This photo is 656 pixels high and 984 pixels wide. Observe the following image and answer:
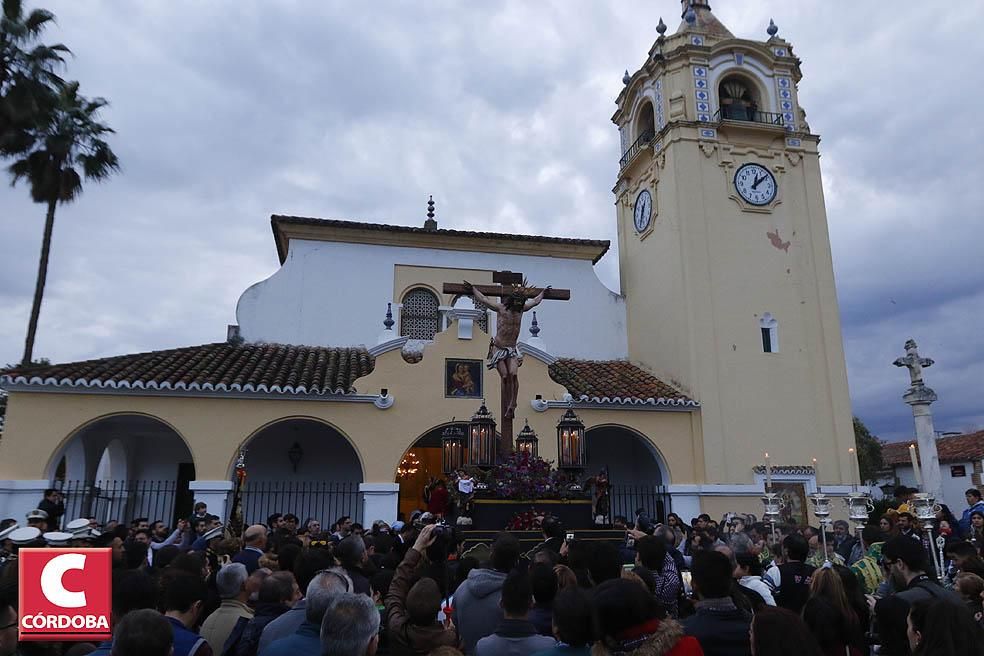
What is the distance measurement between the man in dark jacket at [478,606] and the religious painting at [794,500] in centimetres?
1489

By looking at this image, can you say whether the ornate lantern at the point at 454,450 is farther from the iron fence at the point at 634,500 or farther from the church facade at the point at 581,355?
the iron fence at the point at 634,500

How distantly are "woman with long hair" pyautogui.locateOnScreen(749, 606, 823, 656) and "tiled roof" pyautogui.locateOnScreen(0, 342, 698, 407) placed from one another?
1353 cm

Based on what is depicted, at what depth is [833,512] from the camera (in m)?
17.8

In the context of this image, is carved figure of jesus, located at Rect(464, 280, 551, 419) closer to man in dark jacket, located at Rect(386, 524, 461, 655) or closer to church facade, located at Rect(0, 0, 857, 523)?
church facade, located at Rect(0, 0, 857, 523)

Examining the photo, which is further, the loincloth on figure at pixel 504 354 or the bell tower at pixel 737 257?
the bell tower at pixel 737 257

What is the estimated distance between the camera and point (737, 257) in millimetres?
19359

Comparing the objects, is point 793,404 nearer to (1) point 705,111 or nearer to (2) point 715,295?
(2) point 715,295

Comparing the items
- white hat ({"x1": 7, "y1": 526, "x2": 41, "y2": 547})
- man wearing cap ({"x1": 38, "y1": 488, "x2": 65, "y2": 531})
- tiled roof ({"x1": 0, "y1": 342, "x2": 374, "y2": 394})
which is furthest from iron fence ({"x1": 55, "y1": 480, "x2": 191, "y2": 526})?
white hat ({"x1": 7, "y1": 526, "x2": 41, "y2": 547})

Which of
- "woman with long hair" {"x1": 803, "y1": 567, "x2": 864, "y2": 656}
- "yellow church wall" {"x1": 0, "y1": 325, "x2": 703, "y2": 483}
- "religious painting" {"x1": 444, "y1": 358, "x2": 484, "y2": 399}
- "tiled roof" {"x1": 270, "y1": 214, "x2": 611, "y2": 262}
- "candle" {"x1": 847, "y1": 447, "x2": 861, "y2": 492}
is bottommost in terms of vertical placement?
"woman with long hair" {"x1": 803, "y1": 567, "x2": 864, "y2": 656}

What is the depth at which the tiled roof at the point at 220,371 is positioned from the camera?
14625mm

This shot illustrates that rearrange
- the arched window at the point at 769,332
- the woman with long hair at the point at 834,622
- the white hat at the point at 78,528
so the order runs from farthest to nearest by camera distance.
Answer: the arched window at the point at 769,332
the white hat at the point at 78,528
the woman with long hair at the point at 834,622

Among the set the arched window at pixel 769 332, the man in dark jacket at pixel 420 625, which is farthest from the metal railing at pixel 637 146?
the man in dark jacket at pixel 420 625

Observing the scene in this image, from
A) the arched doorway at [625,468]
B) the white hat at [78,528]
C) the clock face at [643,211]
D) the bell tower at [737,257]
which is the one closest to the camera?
the white hat at [78,528]

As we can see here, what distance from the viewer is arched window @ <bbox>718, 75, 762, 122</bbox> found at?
20.5 meters
